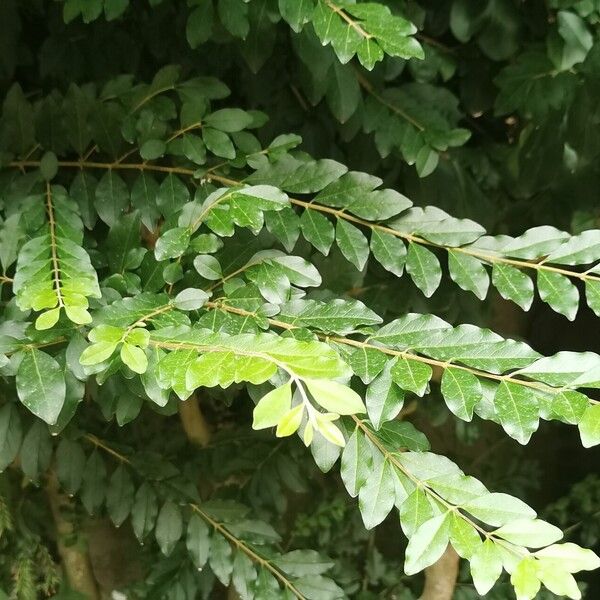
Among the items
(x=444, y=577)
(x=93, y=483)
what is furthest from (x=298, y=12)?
(x=444, y=577)

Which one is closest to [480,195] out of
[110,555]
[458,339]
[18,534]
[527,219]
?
[527,219]

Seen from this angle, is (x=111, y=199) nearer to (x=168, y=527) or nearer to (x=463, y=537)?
(x=168, y=527)

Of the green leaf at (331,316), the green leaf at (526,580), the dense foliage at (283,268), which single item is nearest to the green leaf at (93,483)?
the dense foliage at (283,268)

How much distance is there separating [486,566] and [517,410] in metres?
0.13

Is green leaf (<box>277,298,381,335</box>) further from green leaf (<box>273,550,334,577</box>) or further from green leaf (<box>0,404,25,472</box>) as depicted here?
green leaf (<box>273,550,334,577</box>)

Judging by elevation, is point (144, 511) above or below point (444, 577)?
above

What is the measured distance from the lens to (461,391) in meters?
0.63

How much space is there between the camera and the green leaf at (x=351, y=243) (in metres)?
0.84

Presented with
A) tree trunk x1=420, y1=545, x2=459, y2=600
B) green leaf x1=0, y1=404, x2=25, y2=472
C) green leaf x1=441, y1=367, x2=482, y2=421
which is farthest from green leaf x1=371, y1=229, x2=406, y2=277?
tree trunk x1=420, y1=545, x2=459, y2=600

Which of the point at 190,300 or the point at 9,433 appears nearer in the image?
the point at 190,300

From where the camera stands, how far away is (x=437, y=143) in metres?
1.05

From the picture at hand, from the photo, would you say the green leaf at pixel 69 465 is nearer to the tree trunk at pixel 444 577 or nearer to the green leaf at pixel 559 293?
the green leaf at pixel 559 293

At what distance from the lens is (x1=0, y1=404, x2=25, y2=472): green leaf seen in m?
0.86

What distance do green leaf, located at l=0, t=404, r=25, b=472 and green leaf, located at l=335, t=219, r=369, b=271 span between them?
1.47 ft
